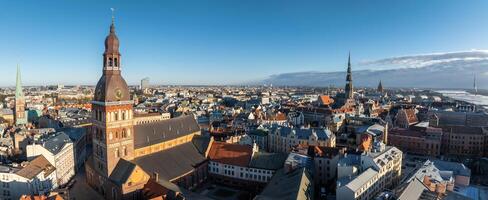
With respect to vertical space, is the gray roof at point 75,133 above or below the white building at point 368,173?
above

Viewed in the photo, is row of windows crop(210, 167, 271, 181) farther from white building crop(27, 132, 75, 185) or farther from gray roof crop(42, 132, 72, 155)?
gray roof crop(42, 132, 72, 155)

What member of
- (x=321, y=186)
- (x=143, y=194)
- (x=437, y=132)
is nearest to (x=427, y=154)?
(x=437, y=132)

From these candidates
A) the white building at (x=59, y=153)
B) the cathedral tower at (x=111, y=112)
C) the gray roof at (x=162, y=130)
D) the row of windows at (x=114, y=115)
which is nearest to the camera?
the cathedral tower at (x=111, y=112)

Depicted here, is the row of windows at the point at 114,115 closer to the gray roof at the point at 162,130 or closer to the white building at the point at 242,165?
the gray roof at the point at 162,130

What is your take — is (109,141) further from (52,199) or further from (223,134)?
(223,134)

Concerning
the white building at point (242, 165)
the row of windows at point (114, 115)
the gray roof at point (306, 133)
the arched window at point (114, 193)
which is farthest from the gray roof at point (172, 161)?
the gray roof at point (306, 133)
